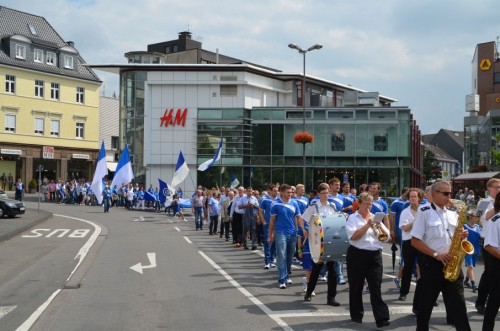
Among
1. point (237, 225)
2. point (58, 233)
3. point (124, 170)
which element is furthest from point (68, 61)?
point (237, 225)

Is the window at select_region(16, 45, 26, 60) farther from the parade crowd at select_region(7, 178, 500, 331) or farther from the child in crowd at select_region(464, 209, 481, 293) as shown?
the child in crowd at select_region(464, 209, 481, 293)

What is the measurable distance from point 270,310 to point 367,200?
7.20 feet

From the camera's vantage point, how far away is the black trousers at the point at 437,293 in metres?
6.62

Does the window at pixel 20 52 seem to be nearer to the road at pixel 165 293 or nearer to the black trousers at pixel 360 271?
the road at pixel 165 293

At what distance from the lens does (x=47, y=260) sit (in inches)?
606

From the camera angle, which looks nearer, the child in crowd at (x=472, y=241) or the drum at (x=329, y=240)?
the drum at (x=329, y=240)

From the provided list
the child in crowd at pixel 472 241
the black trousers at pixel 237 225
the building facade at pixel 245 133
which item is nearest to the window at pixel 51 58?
the building facade at pixel 245 133

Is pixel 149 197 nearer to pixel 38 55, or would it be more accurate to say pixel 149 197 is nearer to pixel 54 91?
pixel 54 91

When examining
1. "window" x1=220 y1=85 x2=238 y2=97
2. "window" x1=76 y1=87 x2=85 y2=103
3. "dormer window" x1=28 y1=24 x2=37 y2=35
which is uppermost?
"dormer window" x1=28 y1=24 x2=37 y2=35

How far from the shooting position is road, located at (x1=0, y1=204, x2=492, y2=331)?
329 inches

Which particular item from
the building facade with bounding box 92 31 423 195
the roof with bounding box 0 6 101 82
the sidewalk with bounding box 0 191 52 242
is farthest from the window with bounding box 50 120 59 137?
the sidewalk with bounding box 0 191 52 242

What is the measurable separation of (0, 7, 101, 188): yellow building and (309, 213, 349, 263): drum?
159 ft

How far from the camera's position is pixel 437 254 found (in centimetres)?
676

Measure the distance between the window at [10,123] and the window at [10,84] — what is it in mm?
2242
